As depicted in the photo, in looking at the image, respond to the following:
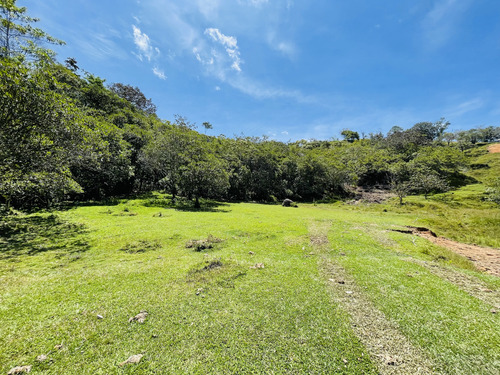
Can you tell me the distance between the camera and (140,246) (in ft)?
33.1

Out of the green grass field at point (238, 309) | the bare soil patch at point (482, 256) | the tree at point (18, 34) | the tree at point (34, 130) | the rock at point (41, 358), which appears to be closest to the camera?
the rock at point (41, 358)

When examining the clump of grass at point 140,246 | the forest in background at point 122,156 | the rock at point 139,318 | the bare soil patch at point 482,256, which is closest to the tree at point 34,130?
the forest in background at point 122,156

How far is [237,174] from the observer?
40156 mm

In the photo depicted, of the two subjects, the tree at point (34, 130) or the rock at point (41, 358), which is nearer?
the rock at point (41, 358)

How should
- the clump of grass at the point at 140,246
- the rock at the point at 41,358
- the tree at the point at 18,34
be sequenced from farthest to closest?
the tree at the point at 18,34
the clump of grass at the point at 140,246
the rock at the point at 41,358

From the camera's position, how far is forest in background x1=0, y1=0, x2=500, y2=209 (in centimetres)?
949

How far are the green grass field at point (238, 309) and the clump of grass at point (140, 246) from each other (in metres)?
0.09

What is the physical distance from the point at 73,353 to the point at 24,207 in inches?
892

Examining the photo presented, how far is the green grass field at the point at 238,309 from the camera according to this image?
3.74 metres

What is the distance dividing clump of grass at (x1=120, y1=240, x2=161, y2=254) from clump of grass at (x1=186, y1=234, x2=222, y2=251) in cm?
164

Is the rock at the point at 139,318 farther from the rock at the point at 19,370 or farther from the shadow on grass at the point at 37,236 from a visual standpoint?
the shadow on grass at the point at 37,236

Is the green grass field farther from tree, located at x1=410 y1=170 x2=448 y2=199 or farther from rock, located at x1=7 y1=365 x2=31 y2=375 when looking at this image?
Answer: tree, located at x1=410 y1=170 x2=448 y2=199

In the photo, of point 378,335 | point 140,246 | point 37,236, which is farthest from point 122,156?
point 378,335

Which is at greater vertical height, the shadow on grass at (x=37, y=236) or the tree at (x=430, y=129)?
the tree at (x=430, y=129)
